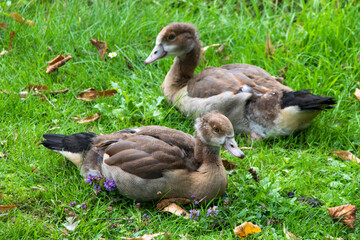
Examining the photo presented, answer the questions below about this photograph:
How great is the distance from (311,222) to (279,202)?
0.30 meters

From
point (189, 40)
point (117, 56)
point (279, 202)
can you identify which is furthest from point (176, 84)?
point (279, 202)

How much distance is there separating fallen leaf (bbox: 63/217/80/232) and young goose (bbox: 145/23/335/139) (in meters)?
1.96

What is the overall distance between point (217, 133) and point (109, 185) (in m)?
0.98

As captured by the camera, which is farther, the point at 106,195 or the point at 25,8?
the point at 25,8

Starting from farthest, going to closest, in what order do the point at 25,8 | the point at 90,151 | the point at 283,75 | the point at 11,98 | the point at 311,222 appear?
1. the point at 25,8
2. the point at 283,75
3. the point at 11,98
4. the point at 90,151
5. the point at 311,222

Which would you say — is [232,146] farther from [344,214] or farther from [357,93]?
[357,93]

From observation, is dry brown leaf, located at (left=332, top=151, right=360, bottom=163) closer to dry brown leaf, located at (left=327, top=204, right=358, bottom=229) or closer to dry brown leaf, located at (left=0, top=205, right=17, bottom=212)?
dry brown leaf, located at (left=327, top=204, right=358, bottom=229)

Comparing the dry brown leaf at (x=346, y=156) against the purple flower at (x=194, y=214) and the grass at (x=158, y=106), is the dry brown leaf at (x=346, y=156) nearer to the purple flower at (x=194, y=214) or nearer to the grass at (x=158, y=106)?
the grass at (x=158, y=106)

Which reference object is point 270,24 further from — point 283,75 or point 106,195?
point 106,195

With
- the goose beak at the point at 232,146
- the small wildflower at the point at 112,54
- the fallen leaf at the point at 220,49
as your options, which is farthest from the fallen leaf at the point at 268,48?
the goose beak at the point at 232,146

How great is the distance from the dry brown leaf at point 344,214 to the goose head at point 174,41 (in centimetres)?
248

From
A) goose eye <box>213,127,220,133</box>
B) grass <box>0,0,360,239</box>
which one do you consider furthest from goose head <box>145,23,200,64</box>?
goose eye <box>213,127,220,133</box>

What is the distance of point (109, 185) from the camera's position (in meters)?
4.00

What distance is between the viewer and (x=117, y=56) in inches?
235
